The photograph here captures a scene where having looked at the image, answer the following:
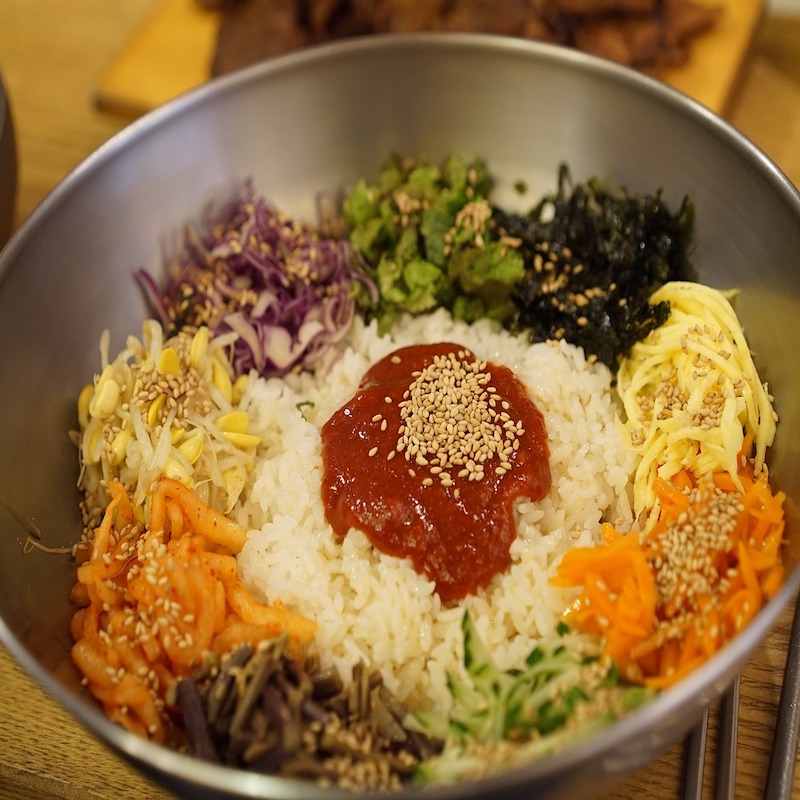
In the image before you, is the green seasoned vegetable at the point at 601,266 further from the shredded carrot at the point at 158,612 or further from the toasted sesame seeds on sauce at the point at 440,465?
the shredded carrot at the point at 158,612

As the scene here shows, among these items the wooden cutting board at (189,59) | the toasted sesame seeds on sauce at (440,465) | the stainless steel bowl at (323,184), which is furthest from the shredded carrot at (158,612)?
the wooden cutting board at (189,59)

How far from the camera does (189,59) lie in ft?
14.4

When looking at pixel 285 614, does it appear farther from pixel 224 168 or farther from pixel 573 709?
pixel 224 168

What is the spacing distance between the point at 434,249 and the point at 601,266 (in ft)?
2.07

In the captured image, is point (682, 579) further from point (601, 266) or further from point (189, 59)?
point (189, 59)

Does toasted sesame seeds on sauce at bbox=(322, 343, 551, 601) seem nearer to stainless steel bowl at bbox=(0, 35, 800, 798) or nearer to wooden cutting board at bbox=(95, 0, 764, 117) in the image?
stainless steel bowl at bbox=(0, 35, 800, 798)

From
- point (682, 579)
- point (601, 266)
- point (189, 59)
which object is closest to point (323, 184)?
point (601, 266)

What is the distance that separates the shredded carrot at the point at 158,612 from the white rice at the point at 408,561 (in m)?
0.14

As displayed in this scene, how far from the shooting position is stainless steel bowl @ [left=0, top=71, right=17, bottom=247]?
3.25 meters

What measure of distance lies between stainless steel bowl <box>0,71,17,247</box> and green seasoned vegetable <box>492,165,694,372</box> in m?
1.92

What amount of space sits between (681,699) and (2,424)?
2074 mm

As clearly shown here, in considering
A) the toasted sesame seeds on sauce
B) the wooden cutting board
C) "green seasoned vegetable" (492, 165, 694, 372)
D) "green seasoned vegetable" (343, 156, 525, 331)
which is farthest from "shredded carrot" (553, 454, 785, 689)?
the wooden cutting board

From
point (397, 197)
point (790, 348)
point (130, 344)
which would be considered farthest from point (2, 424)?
point (790, 348)

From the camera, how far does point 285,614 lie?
7.97 ft
